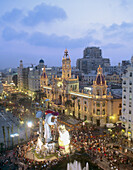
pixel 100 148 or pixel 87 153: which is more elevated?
pixel 100 148

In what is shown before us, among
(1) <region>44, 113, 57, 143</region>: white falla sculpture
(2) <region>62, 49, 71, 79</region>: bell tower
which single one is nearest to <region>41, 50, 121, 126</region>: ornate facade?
(2) <region>62, 49, 71, 79</region>: bell tower

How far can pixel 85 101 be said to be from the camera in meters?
67.8

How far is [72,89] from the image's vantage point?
79.4 m

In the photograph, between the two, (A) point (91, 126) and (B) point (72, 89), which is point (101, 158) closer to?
(A) point (91, 126)

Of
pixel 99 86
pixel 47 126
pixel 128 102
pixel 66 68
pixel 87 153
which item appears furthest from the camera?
pixel 66 68

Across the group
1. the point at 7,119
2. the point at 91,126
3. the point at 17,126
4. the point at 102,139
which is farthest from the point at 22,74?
the point at 102,139

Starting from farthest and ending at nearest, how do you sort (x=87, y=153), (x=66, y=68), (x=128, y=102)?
(x=66, y=68)
(x=128, y=102)
(x=87, y=153)

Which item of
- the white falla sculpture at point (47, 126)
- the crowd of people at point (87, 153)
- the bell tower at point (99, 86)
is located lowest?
the crowd of people at point (87, 153)

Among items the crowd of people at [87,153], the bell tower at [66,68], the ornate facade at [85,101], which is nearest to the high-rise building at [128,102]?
the crowd of people at [87,153]

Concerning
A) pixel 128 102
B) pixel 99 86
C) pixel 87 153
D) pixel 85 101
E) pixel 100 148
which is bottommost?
pixel 87 153

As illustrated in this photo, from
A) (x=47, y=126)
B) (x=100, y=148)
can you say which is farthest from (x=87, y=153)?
(x=47, y=126)

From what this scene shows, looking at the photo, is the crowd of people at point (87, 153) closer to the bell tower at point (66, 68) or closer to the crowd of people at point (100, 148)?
the crowd of people at point (100, 148)

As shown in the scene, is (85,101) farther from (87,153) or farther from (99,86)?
A: (87,153)

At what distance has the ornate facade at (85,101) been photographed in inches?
2469
